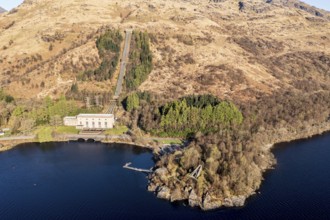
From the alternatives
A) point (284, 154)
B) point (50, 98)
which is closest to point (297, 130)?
point (284, 154)

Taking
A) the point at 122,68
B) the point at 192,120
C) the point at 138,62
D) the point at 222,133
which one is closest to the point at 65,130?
the point at 192,120

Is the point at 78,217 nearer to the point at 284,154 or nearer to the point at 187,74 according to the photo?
the point at 284,154

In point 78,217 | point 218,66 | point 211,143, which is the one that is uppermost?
point 218,66

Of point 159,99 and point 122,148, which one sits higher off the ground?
point 159,99

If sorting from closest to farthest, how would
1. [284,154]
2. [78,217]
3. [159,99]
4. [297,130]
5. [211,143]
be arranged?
1. [78,217]
2. [211,143]
3. [284,154]
4. [297,130]
5. [159,99]

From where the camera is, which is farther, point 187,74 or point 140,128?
point 187,74

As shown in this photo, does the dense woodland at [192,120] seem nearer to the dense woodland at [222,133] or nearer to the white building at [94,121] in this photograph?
the dense woodland at [222,133]

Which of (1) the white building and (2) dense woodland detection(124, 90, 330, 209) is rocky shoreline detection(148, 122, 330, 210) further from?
(1) the white building

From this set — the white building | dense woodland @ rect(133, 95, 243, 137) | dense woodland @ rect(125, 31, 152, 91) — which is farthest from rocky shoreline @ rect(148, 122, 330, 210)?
dense woodland @ rect(125, 31, 152, 91)
